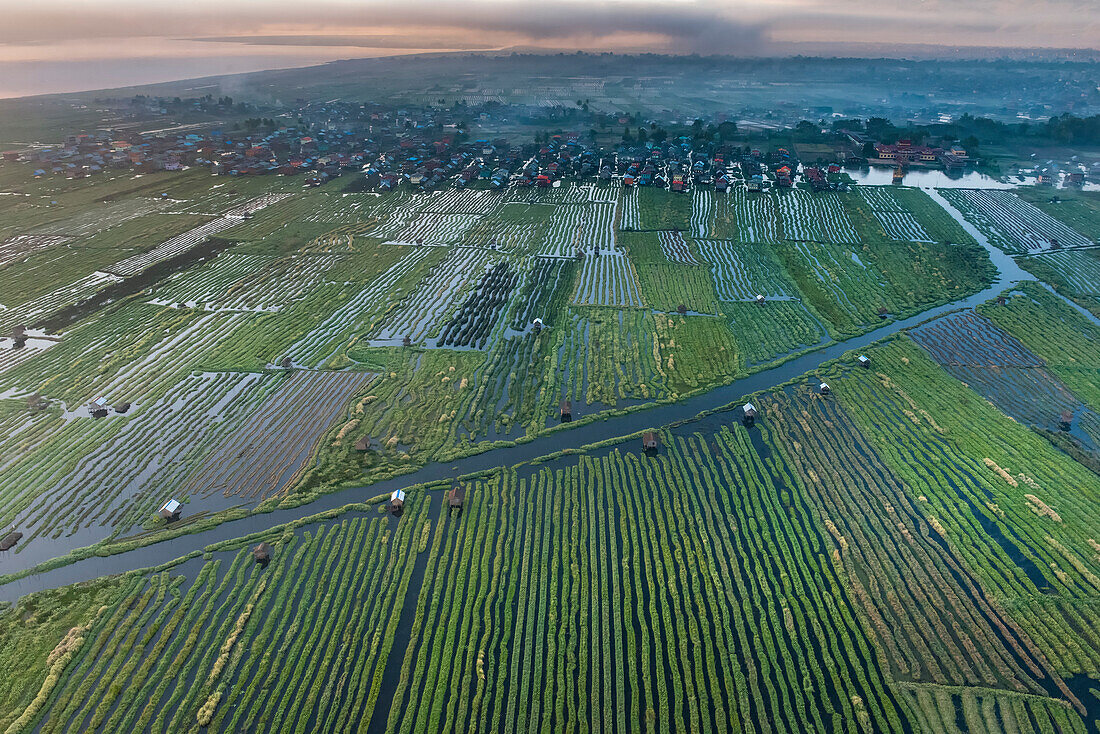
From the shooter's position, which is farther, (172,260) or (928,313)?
(172,260)

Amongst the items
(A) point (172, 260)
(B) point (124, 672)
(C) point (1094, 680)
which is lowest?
(C) point (1094, 680)

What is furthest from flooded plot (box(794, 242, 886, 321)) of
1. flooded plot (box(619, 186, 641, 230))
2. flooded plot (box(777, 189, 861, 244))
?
flooded plot (box(619, 186, 641, 230))

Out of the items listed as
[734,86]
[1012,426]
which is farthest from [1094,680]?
[734,86]

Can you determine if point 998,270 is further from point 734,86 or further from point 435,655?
point 734,86

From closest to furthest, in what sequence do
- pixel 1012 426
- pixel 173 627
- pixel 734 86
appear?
pixel 173 627 < pixel 1012 426 < pixel 734 86

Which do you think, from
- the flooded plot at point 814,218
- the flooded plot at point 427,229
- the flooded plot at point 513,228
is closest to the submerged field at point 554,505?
the flooded plot at point 513,228

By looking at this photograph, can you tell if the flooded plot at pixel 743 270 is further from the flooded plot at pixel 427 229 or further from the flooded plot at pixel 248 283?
the flooded plot at pixel 248 283

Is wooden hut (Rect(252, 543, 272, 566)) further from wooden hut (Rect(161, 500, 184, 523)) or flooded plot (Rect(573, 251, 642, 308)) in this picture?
flooded plot (Rect(573, 251, 642, 308))
